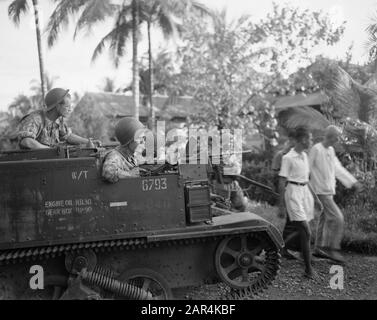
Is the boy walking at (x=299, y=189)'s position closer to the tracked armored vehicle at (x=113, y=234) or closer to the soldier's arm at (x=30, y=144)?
the tracked armored vehicle at (x=113, y=234)

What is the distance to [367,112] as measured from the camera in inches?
404

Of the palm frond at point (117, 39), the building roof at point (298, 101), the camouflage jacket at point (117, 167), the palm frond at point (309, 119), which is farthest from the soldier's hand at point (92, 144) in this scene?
the palm frond at point (117, 39)

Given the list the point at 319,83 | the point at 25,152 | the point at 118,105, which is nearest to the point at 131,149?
the point at 25,152

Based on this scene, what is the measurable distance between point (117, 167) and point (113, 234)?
0.65m

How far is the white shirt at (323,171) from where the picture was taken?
279 inches

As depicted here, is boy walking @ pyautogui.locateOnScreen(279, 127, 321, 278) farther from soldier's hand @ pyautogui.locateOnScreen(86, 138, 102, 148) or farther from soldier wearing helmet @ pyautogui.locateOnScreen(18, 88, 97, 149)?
soldier wearing helmet @ pyautogui.locateOnScreen(18, 88, 97, 149)

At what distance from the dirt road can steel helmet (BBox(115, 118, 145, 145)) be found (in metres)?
1.89

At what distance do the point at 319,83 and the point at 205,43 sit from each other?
159 inches

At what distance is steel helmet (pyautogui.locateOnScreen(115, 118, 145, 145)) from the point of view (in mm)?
5430

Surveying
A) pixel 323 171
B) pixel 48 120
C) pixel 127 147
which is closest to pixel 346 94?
pixel 323 171

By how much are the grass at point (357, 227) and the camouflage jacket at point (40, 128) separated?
4413 mm

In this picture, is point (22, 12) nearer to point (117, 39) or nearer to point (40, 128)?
point (117, 39)

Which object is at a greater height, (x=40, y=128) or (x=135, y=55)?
(x=135, y=55)

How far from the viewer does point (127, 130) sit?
5.44 m
